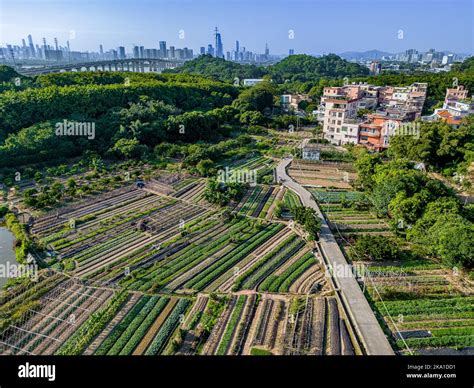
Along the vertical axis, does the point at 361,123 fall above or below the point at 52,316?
above

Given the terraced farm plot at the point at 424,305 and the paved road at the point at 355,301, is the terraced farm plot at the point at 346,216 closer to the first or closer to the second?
the paved road at the point at 355,301

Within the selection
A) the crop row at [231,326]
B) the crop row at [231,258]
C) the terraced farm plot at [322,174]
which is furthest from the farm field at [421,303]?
the terraced farm plot at [322,174]

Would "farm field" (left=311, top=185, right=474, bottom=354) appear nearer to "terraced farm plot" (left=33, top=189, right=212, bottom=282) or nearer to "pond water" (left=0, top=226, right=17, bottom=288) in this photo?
"terraced farm plot" (left=33, top=189, right=212, bottom=282)

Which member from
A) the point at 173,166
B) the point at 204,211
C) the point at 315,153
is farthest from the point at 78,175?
the point at 315,153

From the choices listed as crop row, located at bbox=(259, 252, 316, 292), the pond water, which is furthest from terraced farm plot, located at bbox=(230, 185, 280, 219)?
the pond water

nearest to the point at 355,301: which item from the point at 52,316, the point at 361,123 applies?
the point at 52,316

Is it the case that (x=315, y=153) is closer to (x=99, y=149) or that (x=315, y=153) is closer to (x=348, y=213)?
(x=348, y=213)

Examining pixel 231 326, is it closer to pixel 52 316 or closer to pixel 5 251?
pixel 52 316
